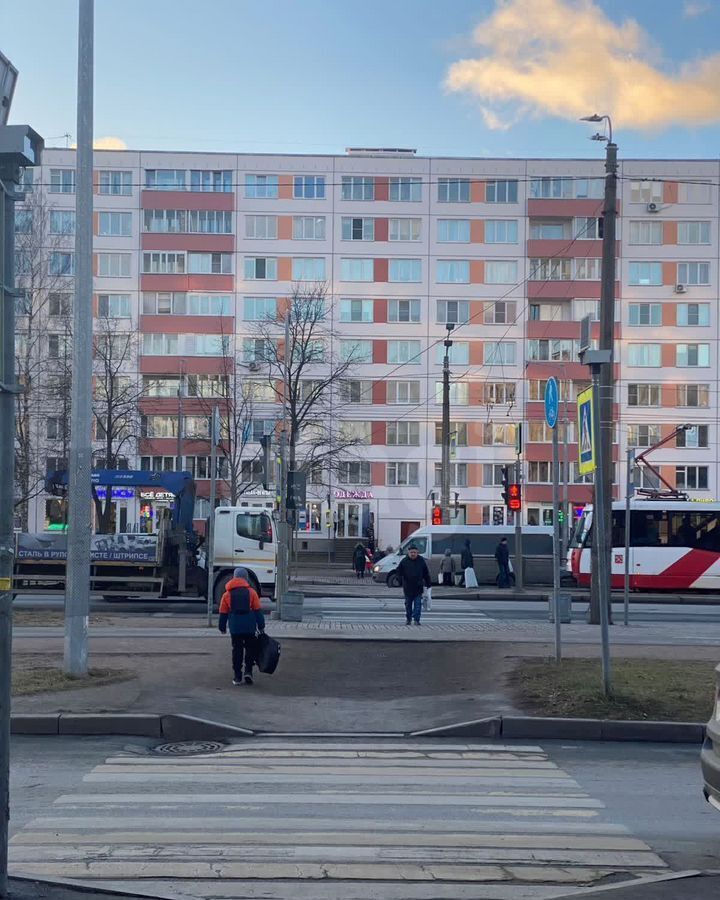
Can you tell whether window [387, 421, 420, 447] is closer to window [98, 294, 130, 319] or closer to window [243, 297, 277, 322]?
window [243, 297, 277, 322]

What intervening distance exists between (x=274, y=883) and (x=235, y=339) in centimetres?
5821

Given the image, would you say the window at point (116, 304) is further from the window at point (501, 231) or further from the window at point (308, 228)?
the window at point (501, 231)

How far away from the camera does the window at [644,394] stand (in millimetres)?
64438

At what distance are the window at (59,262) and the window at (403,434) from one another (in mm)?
23446

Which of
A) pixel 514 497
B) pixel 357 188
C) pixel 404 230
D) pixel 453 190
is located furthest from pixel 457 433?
pixel 514 497

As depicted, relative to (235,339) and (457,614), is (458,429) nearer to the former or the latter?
(235,339)

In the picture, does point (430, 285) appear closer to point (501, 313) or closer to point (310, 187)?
point (501, 313)

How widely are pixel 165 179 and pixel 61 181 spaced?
5.85 m

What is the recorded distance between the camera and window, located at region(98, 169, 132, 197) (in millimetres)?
63688

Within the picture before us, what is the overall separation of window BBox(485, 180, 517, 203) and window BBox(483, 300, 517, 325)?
235 inches

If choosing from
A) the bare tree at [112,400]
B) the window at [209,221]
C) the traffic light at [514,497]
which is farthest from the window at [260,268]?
the traffic light at [514,497]

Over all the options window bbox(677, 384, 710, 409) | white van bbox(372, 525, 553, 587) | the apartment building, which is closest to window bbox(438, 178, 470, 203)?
the apartment building

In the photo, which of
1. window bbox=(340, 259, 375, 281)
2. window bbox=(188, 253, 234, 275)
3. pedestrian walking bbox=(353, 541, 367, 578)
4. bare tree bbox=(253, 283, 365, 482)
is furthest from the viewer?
window bbox=(340, 259, 375, 281)

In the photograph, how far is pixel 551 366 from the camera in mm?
63969
